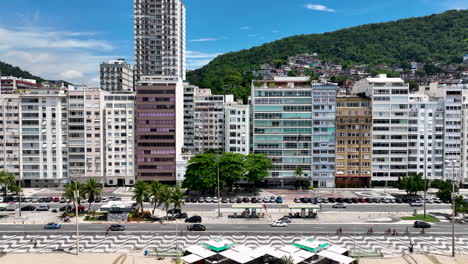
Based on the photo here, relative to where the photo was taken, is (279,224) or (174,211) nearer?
(279,224)

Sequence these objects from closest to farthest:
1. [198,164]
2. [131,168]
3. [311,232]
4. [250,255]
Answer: [250,255]
[311,232]
[198,164]
[131,168]

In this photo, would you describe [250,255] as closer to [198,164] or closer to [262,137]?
[198,164]

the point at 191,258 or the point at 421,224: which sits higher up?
the point at 191,258

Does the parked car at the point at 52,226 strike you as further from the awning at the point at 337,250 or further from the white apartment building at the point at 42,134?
the awning at the point at 337,250

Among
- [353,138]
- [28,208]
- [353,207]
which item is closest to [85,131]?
[28,208]

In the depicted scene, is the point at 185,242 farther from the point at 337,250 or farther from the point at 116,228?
the point at 337,250

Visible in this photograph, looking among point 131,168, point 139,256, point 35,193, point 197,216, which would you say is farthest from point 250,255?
point 35,193
